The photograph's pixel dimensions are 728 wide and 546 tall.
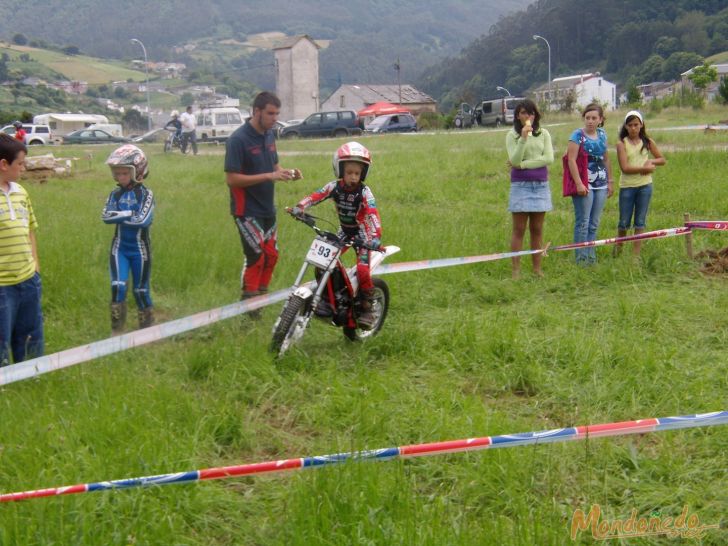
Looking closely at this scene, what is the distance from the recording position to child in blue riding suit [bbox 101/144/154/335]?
6.07 metres

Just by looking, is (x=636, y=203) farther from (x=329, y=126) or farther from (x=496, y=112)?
(x=496, y=112)

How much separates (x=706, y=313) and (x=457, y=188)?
8.67 meters

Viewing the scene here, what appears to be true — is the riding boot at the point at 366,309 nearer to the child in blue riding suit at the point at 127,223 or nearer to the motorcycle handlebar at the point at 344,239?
the motorcycle handlebar at the point at 344,239

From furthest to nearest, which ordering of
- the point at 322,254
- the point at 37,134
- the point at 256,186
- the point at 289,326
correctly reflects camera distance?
the point at 37,134
the point at 256,186
the point at 322,254
the point at 289,326

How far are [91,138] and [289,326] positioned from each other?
4598 cm

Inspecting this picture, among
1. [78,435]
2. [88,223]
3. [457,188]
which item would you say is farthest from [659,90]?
[78,435]

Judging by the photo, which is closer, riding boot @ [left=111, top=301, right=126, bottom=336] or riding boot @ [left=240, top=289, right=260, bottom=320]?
riding boot @ [left=111, top=301, right=126, bottom=336]

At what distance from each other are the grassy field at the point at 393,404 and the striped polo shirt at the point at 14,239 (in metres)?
0.71

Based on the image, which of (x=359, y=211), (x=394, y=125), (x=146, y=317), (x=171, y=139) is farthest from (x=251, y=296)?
(x=394, y=125)

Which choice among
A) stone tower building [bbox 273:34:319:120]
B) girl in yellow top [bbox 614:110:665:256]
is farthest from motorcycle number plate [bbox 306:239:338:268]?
stone tower building [bbox 273:34:319:120]

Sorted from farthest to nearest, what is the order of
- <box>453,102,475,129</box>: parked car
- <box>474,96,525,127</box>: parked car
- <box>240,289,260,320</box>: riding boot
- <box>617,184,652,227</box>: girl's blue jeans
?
<box>453,102,475,129</box>: parked car < <box>474,96,525,127</box>: parked car < <box>617,184,652,227</box>: girl's blue jeans < <box>240,289,260,320</box>: riding boot

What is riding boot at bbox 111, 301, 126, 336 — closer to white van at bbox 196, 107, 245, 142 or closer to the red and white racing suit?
the red and white racing suit

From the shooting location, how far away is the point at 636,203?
28.7 feet

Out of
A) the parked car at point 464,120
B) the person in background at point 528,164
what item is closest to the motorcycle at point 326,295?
the person in background at point 528,164
